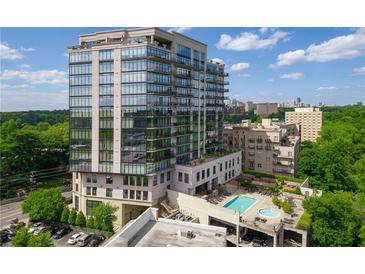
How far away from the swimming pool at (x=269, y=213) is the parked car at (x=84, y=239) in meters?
14.5

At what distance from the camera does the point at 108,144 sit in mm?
26547

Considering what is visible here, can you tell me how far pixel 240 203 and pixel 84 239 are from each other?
1432cm

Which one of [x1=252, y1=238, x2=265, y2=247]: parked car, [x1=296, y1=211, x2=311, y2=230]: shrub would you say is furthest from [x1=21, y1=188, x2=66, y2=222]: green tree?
[x1=296, y1=211, x2=311, y2=230]: shrub

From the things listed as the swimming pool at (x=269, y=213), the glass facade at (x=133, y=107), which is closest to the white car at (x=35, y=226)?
the glass facade at (x=133, y=107)

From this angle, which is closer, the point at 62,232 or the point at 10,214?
the point at 62,232

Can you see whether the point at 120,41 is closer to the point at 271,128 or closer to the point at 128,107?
the point at 128,107

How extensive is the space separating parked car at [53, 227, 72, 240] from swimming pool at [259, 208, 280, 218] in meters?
16.8

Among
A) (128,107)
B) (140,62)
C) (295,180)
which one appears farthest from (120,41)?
(295,180)

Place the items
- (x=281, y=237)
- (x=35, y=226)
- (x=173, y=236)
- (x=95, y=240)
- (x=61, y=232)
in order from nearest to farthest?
(x=173, y=236) → (x=281, y=237) → (x=95, y=240) → (x=61, y=232) → (x=35, y=226)

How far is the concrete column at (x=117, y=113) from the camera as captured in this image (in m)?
25.7

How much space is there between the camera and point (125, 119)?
25.9m

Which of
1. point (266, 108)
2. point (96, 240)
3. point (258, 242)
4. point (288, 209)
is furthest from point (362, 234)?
point (266, 108)

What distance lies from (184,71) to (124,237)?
2021 cm

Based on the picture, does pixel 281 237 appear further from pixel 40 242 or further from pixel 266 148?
pixel 266 148
